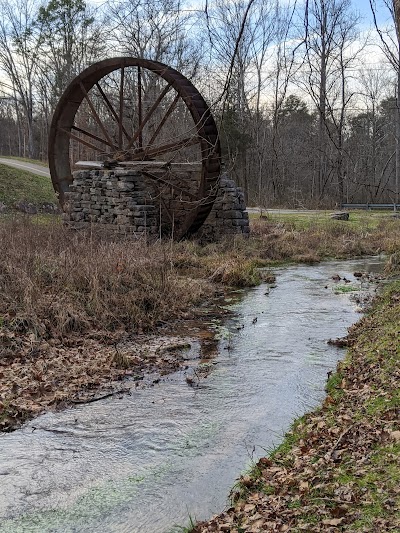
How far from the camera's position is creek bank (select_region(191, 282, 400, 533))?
120 inches

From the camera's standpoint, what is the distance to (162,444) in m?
4.74

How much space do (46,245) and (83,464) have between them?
661cm

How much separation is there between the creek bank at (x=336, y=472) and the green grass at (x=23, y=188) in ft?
57.1

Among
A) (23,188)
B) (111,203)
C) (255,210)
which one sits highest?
(23,188)

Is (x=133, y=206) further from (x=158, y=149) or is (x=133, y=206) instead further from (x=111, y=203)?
(x=158, y=149)

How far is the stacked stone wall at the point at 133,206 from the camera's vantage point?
14.3 m

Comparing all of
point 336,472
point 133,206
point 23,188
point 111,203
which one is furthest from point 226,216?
point 336,472

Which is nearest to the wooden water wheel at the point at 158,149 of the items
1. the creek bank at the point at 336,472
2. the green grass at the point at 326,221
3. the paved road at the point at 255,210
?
the green grass at the point at 326,221

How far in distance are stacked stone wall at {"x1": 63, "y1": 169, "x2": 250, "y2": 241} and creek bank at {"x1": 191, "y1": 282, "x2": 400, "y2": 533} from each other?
916 cm

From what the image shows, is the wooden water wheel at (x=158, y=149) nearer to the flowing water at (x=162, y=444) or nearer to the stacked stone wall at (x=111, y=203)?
the stacked stone wall at (x=111, y=203)

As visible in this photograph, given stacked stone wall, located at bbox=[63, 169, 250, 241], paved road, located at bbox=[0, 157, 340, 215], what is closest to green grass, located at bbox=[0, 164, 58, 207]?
paved road, located at bbox=[0, 157, 340, 215]

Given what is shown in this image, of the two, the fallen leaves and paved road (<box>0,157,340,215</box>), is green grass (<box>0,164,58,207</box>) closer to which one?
paved road (<box>0,157,340,215</box>)

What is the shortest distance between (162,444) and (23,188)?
1943 cm

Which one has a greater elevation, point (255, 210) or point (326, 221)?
point (255, 210)
